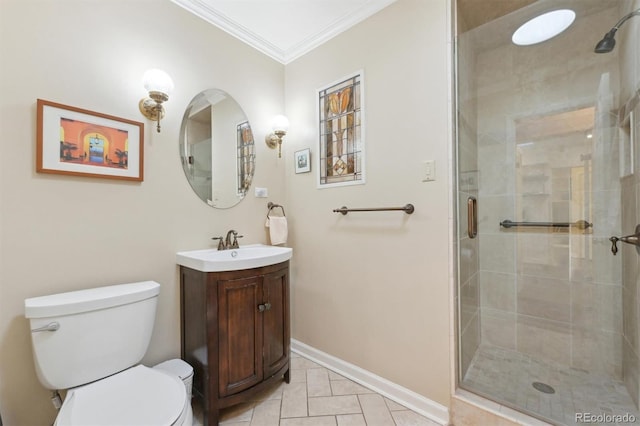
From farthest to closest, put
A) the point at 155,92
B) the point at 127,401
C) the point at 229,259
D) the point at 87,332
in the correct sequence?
the point at 229,259 → the point at 155,92 → the point at 87,332 → the point at 127,401

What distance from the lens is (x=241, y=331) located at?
151cm

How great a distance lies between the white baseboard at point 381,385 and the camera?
1505 millimetres

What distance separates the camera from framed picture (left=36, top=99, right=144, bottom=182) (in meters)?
1.25

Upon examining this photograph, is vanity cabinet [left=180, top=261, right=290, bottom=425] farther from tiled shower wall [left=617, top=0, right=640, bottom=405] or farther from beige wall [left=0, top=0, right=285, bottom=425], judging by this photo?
tiled shower wall [left=617, top=0, right=640, bottom=405]

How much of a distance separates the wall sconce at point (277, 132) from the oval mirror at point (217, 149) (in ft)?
0.53

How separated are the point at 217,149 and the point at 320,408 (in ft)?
5.89

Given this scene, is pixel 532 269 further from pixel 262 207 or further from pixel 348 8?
pixel 348 8

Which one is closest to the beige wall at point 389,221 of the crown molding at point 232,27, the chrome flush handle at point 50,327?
the crown molding at point 232,27

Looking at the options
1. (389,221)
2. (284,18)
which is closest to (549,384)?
(389,221)

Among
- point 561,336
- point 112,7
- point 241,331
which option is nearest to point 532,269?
point 561,336

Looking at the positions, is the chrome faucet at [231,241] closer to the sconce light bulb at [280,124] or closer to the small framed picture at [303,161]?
the small framed picture at [303,161]

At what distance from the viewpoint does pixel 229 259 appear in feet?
5.18

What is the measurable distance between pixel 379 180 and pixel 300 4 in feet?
4.19

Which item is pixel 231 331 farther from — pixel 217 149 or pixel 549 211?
pixel 549 211
